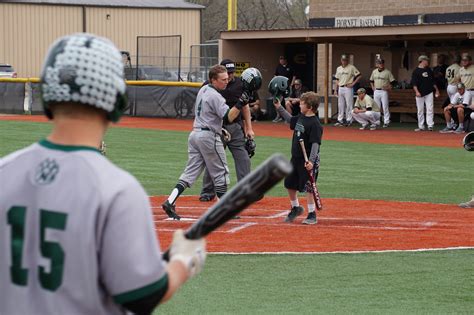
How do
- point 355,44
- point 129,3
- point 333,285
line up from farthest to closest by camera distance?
1. point 129,3
2. point 355,44
3. point 333,285

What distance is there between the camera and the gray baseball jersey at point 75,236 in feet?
9.09

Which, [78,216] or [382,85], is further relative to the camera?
[382,85]

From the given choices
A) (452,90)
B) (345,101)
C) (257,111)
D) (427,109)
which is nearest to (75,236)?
(452,90)

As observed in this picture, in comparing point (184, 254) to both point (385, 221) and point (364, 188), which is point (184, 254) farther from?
point (364, 188)

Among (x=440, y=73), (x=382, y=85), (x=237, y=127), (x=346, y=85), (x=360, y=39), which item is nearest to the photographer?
(x=237, y=127)

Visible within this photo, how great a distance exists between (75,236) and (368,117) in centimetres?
2619

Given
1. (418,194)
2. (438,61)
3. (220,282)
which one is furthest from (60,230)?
→ (438,61)

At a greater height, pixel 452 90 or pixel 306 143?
pixel 452 90

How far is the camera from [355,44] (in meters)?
33.3

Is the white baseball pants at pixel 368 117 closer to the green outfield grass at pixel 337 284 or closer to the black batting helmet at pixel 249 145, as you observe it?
A: the green outfield grass at pixel 337 284

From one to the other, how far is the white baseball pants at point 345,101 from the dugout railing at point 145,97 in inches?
171

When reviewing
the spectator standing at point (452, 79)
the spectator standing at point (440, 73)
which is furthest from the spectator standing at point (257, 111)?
the spectator standing at point (452, 79)

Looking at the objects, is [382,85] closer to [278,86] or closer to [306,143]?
[278,86]

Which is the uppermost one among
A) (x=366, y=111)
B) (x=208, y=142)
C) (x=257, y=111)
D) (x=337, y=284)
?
(x=208, y=142)
